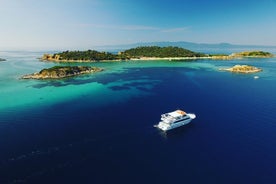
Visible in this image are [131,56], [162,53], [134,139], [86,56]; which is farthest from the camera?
[162,53]

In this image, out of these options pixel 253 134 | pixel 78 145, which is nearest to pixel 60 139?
pixel 78 145

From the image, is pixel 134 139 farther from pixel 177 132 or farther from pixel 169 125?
pixel 177 132

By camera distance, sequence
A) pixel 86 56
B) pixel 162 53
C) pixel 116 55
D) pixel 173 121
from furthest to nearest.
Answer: pixel 162 53
pixel 116 55
pixel 86 56
pixel 173 121

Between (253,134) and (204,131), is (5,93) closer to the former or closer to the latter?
(204,131)

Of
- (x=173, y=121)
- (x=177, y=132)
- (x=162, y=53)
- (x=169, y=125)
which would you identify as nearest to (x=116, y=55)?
(x=162, y=53)

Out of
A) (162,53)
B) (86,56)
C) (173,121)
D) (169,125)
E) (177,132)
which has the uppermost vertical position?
(162,53)

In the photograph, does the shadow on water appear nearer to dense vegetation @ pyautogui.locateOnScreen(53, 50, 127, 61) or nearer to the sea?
the sea

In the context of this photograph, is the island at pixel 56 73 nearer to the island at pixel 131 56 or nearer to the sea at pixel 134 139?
the sea at pixel 134 139

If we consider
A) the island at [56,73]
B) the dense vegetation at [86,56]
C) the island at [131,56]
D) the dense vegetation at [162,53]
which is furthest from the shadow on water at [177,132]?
the dense vegetation at [162,53]
